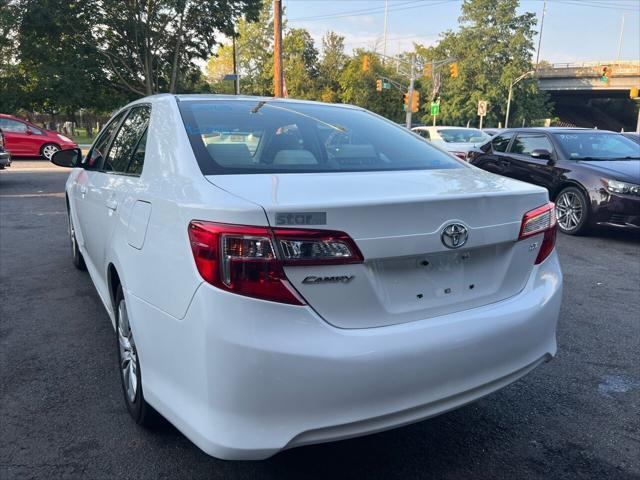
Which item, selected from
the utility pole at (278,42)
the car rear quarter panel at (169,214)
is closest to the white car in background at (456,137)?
the utility pole at (278,42)

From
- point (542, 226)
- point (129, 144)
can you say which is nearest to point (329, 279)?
point (542, 226)

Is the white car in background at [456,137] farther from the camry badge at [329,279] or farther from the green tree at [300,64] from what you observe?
the green tree at [300,64]

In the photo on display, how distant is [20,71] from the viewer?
29.7 metres

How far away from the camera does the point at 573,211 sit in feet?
25.6

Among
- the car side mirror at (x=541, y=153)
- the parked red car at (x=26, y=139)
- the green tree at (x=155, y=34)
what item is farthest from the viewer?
the green tree at (x=155, y=34)

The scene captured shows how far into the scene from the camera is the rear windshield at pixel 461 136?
14.9 meters

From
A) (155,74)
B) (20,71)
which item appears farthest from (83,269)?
(20,71)

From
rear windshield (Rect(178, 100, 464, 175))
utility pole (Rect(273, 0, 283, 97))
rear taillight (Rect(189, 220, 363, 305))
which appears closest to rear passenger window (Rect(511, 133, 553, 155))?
rear windshield (Rect(178, 100, 464, 175))

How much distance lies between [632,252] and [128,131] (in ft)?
20.8

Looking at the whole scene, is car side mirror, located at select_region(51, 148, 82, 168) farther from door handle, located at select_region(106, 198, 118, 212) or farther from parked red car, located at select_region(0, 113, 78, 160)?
parked red car, located at select_region(0, 113, 78, 160)

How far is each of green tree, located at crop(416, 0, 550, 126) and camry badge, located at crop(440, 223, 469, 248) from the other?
64.7m

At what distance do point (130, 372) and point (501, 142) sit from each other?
8.54 m

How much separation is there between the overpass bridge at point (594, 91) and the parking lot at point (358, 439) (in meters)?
33.9

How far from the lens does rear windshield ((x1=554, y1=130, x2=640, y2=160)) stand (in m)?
8.12
